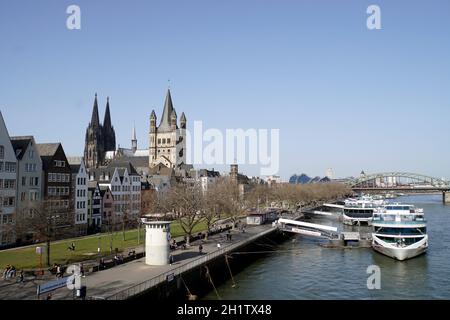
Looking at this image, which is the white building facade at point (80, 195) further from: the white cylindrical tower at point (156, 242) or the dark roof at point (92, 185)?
the white cylindrical tower at point (156, 242)

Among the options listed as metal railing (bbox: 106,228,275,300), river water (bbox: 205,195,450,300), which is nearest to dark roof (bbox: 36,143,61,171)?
metal railing (bbox: 106,228,275,300)

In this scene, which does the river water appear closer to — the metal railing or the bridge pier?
the metal railing

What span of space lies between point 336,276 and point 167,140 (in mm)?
130831

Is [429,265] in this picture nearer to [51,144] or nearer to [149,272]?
[149,272]

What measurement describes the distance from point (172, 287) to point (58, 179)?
3771cm

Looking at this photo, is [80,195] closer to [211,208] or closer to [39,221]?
[211,208]

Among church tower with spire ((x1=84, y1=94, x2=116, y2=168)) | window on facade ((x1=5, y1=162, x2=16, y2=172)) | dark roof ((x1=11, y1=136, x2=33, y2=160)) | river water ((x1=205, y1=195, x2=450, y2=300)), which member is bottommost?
river water ((x1=205, y1=195, x2=450, y2=300))

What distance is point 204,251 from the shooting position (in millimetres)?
47406

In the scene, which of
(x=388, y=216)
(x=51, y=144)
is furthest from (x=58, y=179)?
(x=388, y=216)

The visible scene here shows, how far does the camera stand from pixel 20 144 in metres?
58.6

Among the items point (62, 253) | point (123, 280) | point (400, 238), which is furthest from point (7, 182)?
point (400, 238)

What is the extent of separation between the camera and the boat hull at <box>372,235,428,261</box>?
53.5 metres

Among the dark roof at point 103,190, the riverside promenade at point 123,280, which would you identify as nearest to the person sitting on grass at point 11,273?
the riverside promenade at point 123,280

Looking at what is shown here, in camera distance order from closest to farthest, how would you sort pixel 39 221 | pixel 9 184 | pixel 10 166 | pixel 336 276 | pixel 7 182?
pixel 39 221
pixel 336 276
pixel 7 182
pixel 9 184
pixel 10 166
